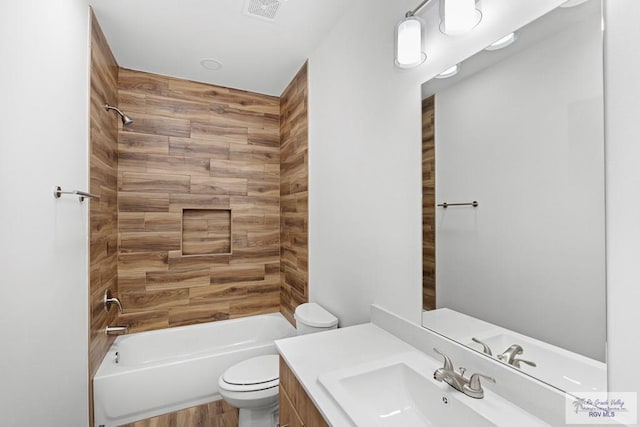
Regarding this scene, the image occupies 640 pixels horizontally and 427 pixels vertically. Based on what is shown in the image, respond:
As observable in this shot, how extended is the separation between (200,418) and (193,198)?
177cm

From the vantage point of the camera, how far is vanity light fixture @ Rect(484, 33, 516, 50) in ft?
3.04

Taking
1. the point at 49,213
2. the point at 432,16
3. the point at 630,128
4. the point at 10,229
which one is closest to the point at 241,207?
the point at 49,213

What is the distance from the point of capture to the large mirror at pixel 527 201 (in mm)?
746

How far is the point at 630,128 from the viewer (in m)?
0.67

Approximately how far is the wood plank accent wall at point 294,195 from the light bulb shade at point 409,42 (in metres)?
1.27

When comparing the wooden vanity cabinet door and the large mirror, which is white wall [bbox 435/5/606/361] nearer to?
the large mirror

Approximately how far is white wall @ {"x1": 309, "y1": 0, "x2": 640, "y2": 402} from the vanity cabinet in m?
0.57

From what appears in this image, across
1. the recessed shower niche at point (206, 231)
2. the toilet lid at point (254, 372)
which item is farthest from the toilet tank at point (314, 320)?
the recessed shower niche at point (206, 231)

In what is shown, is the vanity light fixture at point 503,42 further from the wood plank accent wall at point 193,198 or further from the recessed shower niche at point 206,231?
the recessed shower niche at point 206,231

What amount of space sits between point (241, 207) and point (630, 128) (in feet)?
9.05

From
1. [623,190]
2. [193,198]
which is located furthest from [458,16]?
[193,198]

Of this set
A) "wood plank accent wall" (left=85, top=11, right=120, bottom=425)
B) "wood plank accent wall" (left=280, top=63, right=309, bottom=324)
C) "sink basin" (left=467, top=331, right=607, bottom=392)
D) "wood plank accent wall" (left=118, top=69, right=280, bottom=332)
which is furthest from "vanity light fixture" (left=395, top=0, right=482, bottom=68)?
"wood plank accent wall" (left=118, top=69, right=280, bottom=332)

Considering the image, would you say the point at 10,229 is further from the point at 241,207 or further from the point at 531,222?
the point at 241,207

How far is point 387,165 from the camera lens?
4.95 ft
